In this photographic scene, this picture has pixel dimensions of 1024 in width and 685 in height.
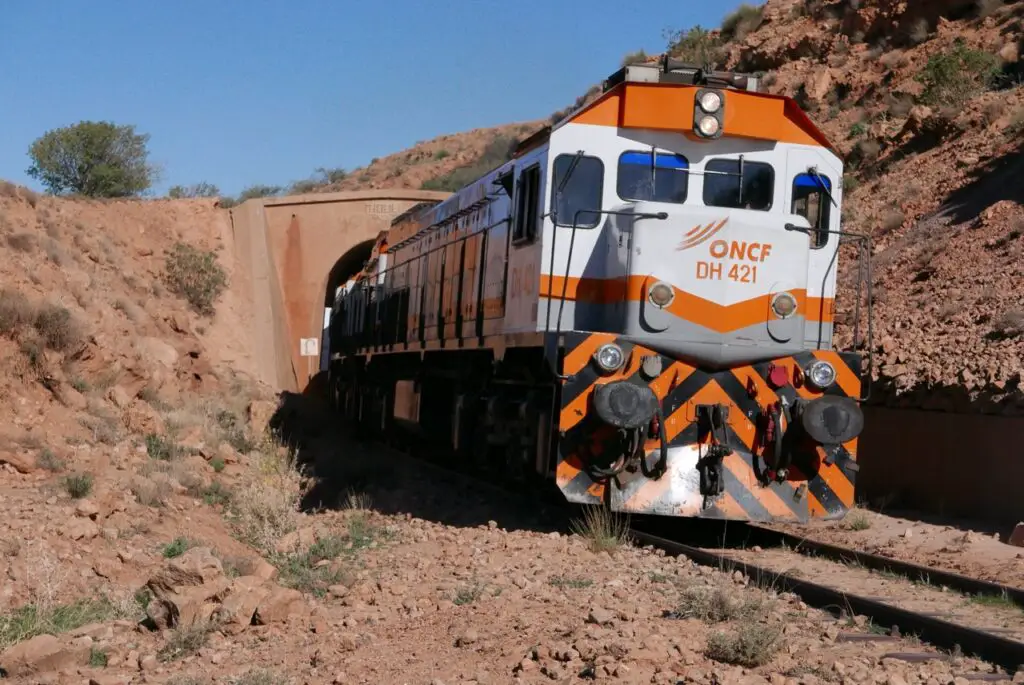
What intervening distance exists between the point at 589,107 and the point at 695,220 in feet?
4.61

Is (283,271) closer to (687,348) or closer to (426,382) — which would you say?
(426,382)

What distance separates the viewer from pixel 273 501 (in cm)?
1241

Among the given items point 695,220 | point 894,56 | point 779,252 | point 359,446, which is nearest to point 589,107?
point 695,220

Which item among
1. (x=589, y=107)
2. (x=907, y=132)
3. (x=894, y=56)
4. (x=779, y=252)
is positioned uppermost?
(x=894, y=56)

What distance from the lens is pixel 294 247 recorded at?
96.9 ft

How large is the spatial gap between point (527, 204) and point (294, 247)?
19.0 metres

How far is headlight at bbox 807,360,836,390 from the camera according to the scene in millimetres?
10508

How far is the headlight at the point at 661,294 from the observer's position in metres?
10.3

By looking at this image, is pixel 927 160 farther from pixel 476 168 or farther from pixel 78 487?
pixel 476 168

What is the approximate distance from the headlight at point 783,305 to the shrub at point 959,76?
53.6ft

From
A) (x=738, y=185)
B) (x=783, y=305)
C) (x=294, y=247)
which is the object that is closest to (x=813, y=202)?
(x=738, y=185)

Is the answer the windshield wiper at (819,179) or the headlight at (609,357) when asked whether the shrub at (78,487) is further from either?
the windshield wiper at (819,179)

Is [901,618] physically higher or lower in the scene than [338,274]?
lower

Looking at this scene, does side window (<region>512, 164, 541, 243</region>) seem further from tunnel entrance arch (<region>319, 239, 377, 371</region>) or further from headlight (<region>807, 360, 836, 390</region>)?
tunnel entrance arch (<region>319, 239, 377, 371</region>)
